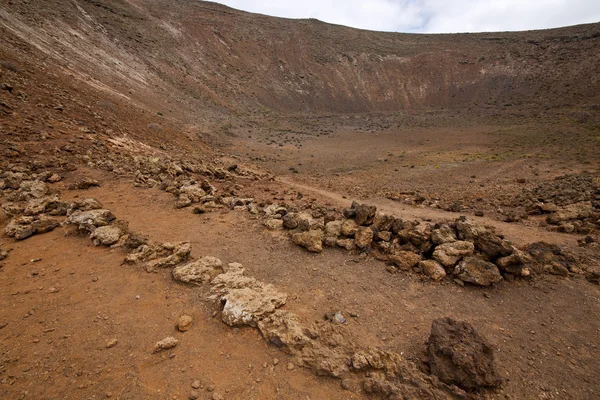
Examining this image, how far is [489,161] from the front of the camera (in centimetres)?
2014

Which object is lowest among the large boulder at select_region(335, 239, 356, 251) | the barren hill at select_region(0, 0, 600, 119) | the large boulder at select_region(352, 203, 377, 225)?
the large boulder at select_region(335, 239, 356, 251)

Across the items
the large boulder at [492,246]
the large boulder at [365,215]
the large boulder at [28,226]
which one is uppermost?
the large boulder at [492,246]

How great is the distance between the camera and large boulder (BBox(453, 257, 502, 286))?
17.0 feet

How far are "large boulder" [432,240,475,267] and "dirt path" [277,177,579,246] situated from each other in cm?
296

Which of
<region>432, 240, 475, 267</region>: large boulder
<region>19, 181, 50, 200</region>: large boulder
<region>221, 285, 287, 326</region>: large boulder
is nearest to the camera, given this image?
<region>221, 285, 287, 326</region>: large boulder

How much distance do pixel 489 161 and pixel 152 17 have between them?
49426 mm

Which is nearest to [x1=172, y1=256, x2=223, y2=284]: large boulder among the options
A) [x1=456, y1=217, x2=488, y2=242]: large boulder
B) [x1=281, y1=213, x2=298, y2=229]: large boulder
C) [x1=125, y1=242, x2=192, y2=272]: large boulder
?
[x1=125, y1=242, x2=192, y2=272]: large boulder

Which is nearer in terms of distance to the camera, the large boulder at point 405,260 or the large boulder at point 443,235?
the large boulder at point 405,260

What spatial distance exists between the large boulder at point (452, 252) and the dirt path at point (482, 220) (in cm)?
296

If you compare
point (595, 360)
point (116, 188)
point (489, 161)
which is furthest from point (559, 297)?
point (489, 161)

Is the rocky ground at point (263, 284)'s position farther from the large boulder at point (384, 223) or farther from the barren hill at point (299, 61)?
the barren hill at point (299, 61)

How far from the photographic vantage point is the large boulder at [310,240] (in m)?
6.21

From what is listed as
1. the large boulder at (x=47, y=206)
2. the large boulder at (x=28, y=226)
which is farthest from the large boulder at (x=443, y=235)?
the large boulder at (x=47, y=206)

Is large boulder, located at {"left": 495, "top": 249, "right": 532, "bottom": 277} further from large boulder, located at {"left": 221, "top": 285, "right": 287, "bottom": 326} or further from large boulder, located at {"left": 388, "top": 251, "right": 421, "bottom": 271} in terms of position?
large boulder, located at {"left": 221, "top": 285, "right": 287, "bottom": 326}
